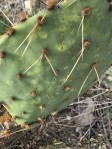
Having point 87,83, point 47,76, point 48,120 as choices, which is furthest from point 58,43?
point 48,120

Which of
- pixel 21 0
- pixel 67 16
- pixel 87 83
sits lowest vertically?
pixel 87 83

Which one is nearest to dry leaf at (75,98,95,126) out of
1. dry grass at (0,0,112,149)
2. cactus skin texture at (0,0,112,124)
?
dry grass at (0,0,112,149)

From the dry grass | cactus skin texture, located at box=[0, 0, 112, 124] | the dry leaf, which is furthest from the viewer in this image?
the dry leaf

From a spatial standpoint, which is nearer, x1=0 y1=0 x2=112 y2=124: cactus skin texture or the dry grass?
x1=0 y1=0 x2=112 y2=124: cactus skin texture

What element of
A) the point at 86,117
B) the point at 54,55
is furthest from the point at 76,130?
the point at 54,55

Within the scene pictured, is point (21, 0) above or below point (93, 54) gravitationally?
above

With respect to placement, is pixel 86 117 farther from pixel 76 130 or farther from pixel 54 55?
pixel 54 55

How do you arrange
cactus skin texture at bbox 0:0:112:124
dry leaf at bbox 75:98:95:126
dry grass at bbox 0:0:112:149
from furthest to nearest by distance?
1. dry leaf at bbox 75:98:95:126
2. dry grass at bbox 0:0:112:149
3. cactus skin texture at bbox 0:0:112:124

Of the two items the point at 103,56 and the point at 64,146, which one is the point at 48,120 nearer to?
the point at 64,146

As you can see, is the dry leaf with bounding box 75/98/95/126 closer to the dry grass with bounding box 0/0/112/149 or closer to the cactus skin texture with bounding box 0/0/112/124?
the dry grass with bounding box 0/0/112/149
